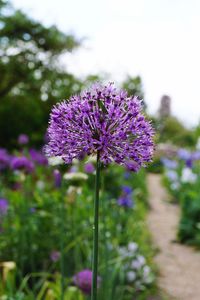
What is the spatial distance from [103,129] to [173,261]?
16.3ft

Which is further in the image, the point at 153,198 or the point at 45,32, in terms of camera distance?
the point at 45,32

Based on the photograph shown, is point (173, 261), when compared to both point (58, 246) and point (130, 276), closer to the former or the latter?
point (130, 276)

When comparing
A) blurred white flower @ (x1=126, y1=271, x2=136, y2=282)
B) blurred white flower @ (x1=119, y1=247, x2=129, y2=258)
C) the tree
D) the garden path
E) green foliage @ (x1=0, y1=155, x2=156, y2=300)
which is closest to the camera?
green foliage @ (x1=0, y1=155, x2=156, y2=300)

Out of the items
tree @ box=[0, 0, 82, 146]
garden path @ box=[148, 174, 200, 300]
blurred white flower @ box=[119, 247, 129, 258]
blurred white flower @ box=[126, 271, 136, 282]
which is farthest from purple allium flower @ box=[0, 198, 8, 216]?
tree @ box=[0, 0, 82, 146]

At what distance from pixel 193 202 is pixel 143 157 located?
5703 millimetres

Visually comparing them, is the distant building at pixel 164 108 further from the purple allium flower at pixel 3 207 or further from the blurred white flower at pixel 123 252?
the purple allium flower at pixel 3 207

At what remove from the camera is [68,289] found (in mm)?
3387

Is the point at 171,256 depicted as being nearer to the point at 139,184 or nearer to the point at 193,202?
the point at 193,202

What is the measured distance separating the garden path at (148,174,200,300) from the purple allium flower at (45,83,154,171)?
337cm

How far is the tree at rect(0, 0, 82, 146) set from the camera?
546 inches

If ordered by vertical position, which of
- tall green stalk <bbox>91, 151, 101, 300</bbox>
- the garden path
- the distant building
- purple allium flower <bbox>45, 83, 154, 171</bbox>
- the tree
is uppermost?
the tree

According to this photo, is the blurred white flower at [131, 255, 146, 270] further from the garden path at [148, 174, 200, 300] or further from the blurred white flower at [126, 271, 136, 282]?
the garden path at [148, 174, 200, 300]

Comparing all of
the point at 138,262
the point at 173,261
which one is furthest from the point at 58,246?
the point at 173,261

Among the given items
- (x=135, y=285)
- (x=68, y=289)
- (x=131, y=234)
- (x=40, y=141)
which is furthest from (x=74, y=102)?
(x=40, y=141)
